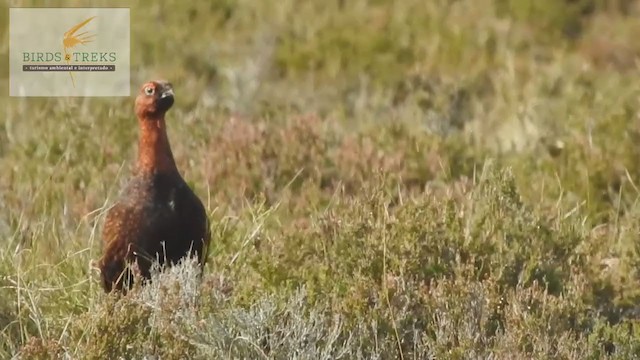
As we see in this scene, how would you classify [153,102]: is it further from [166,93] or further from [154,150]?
[154,150]

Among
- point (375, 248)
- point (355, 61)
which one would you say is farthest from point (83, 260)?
point (355, 61)

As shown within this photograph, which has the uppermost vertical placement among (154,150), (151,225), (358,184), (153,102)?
(153,102)

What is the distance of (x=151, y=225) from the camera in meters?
5.33

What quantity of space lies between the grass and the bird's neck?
47cm

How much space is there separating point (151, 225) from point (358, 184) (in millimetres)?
2182

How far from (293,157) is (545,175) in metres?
1.37

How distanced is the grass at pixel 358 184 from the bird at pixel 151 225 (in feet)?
0.53

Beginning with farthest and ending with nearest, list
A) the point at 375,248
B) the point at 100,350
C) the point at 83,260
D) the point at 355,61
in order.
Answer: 1. the point at 355,61
2. the point at 83,260
3. the point at 375,248
4. the point at 100,350

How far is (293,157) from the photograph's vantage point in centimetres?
741

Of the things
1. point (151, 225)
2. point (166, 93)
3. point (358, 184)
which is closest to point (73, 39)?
point (358, 184)

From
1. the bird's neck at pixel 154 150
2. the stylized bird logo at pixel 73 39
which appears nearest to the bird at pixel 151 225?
the bird's neck at pixel 154 150

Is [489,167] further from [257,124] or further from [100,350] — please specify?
[100,350]

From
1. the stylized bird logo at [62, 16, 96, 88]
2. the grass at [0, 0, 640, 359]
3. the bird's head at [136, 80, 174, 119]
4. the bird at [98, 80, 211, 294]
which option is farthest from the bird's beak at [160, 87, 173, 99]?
the stylized bird logo at [62, 16, 96, 88]

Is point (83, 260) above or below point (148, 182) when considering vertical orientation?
below
